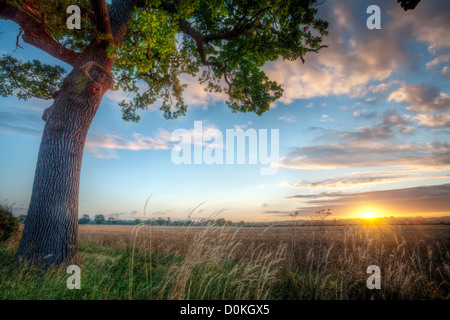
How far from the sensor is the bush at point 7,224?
729cm

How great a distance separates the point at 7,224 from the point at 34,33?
6.66m

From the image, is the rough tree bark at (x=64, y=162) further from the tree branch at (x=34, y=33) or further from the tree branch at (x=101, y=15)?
the tree branch at (x=34, y=33)

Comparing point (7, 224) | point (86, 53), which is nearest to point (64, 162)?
point (86, 53)

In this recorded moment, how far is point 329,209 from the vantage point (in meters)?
5.21

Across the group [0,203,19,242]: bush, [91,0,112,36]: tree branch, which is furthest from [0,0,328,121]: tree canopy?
[0,203,19,242]: bush

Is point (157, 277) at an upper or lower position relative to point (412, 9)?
lower

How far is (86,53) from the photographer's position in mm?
6145

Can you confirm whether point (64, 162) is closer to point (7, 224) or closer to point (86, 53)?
point (86, 53)

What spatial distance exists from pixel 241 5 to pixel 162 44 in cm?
340

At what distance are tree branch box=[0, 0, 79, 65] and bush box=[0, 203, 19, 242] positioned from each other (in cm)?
615

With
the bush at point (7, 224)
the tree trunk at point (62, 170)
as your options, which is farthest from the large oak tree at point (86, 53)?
the bush at point (7, 224)
